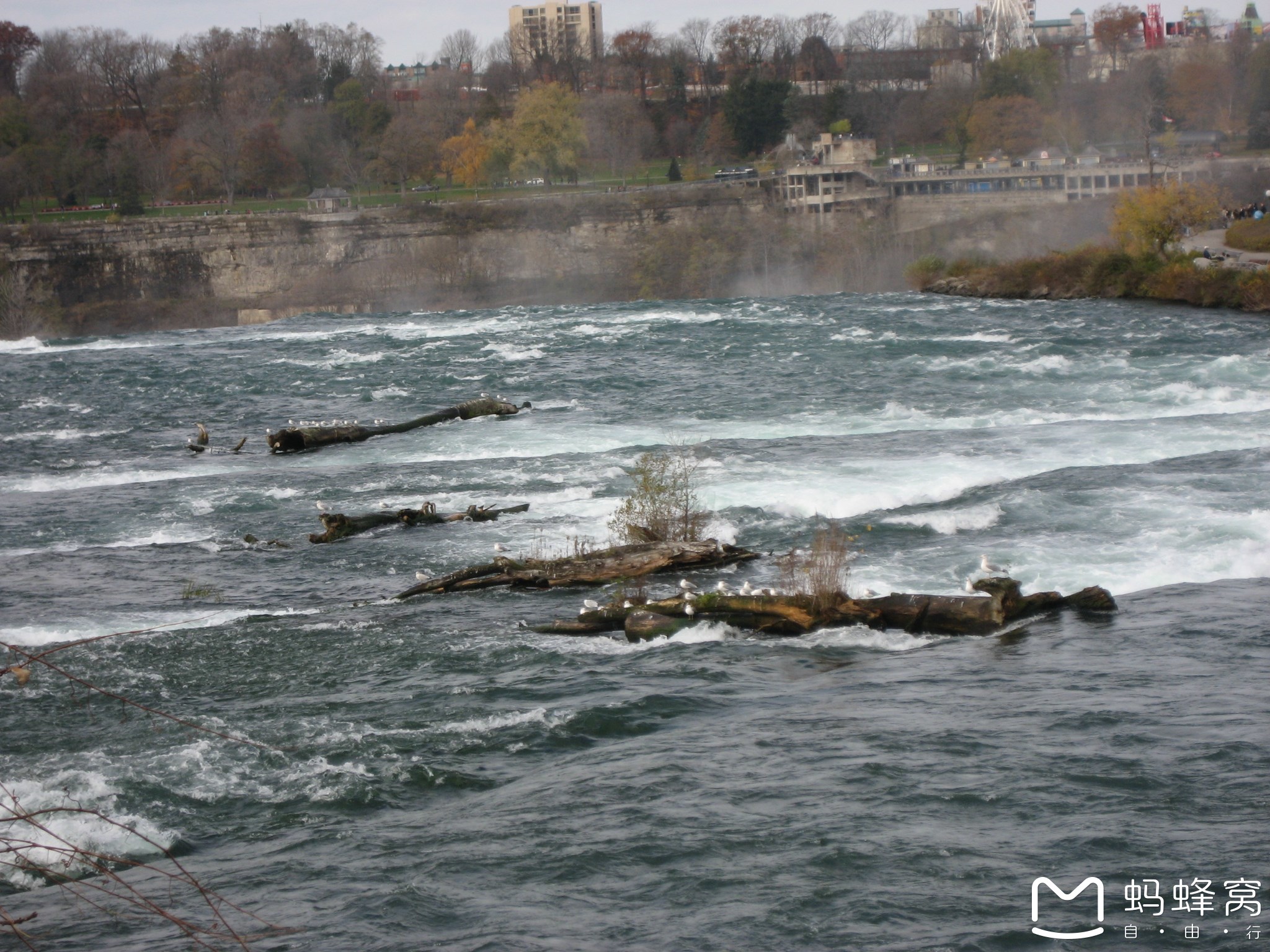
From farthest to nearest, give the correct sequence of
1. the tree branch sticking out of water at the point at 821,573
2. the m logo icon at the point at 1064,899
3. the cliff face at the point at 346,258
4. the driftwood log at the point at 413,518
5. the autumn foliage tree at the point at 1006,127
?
the autumn foliage tree at the point at 1006,127, the cliff face at the point at 346,258, the driftwood log at the point at 413,518, the tree branch sticking out of water at the point at 821,573, the m logo icon at the point at 1064,899

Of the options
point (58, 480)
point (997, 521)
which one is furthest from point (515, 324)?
point (997, 521)

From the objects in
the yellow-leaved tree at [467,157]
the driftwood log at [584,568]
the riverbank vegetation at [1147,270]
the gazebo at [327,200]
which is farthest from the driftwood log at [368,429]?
the yellow-leaved tree at [467,157]

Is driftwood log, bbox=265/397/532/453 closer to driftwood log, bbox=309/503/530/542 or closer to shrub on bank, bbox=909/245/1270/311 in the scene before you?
driftwood log, bbox=309/503/530/542

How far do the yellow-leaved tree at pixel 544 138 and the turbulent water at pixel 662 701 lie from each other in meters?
89.7

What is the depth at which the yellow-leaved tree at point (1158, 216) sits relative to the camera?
2311 inches

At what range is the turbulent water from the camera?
11898 millimetres

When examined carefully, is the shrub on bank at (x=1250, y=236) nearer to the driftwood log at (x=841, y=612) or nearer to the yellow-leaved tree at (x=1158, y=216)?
the yellow-leaved tree at (x=1158, y=216)

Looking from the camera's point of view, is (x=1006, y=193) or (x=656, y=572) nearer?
(x=656, y=572)

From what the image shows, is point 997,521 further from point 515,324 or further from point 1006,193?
point 1006,193

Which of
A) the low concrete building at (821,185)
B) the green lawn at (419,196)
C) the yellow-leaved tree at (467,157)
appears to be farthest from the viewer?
the yellow-leaved tree at (467,157)

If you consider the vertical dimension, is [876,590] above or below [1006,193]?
below

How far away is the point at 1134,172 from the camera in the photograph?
315 feet

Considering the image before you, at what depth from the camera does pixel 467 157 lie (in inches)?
4929

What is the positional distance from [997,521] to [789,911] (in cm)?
1432
